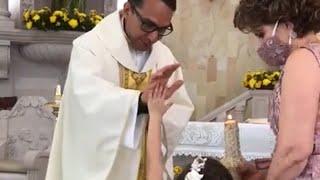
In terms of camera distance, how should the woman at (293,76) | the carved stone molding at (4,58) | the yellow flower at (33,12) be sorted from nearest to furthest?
the woman at (293,76), the yellow flower at (33,12), the carved stone molding at (4,58)

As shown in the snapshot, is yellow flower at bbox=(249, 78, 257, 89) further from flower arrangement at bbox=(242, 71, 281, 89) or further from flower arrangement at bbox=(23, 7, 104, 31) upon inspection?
flower arrangement at bbox=(23, 7, 104, 31)

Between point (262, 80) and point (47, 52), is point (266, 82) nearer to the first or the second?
point (262, 80)

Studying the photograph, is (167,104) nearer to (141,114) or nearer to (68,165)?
(141,114)

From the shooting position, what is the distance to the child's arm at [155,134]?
1.94 metres

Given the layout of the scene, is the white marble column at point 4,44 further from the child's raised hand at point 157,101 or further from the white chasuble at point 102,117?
the child's raised hand at point 157,101

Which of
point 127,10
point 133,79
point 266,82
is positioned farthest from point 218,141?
point 266,82

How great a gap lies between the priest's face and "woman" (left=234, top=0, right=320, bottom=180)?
14.2 inches

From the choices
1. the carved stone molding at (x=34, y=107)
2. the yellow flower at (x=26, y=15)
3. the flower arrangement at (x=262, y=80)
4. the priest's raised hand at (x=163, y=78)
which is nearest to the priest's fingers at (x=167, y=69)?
the priest's raised hand at (x=163, y=78)

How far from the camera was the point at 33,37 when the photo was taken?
6484 millimetres

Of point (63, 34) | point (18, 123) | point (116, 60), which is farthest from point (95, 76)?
point (63, 34)

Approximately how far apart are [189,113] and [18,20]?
462cm

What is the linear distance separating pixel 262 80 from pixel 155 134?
427 centimetres

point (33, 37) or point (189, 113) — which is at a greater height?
point (189, 113)

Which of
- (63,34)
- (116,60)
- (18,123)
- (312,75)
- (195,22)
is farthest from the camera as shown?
(195,22)
